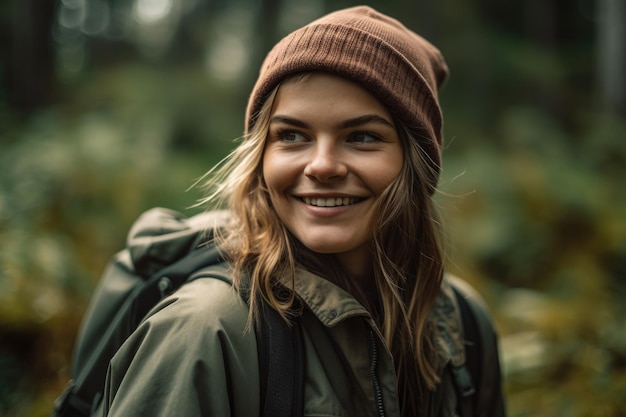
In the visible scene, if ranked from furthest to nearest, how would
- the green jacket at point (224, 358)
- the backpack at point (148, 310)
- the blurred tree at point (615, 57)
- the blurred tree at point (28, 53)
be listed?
1. the blurred tree at point (615, 57)
2. the blurred tree at point (28, 53)
3. the backpack at point (148, 310)
4. the green jacket at point (224, 358)

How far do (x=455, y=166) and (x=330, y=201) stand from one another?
17.5 feet

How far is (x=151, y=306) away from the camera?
187cm

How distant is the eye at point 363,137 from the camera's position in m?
1.90

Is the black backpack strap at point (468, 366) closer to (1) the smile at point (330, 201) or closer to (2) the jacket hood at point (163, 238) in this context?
(1) the smile at point (330, 201)

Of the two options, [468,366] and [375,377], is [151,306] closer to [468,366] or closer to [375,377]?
[375,377]

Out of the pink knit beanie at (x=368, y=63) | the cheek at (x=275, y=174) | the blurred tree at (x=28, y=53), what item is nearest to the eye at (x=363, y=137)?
the pink knit beanie at (x=368, y=63)

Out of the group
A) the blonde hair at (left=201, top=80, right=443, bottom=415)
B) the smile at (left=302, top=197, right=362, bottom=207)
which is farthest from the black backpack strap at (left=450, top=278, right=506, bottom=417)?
the smile at (left=302, top=197, right=362, bottom=207)

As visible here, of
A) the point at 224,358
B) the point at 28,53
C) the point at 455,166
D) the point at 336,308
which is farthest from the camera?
the point at 28,53

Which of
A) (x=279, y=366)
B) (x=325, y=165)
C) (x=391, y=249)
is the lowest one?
(x=279, y=366)

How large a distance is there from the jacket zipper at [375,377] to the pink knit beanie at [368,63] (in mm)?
714

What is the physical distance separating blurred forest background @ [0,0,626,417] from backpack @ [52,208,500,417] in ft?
2.75

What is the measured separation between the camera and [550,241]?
551cm

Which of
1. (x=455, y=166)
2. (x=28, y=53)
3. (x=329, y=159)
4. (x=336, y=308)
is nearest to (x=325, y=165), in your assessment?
(x=329, y=159)

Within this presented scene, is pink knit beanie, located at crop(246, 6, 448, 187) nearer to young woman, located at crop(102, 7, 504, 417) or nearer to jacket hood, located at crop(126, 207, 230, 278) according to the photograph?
young woman, located at crop(102, 7, 504, 417)
